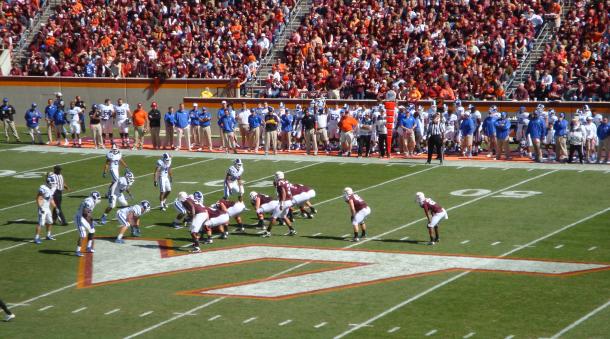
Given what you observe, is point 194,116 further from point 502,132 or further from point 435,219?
point 435,219

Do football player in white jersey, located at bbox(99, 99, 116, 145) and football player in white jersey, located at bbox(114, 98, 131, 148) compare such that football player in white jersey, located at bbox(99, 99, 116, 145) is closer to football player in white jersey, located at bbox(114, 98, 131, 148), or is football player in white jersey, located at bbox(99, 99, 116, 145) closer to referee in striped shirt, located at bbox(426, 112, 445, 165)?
football player in white jersey, located at bbox(114, 98, 131, 148)

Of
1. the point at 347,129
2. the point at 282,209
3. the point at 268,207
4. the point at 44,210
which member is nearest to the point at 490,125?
the point at 347,129

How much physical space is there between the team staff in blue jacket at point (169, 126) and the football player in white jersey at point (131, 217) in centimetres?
1403

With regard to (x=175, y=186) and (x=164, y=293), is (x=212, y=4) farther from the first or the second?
(x=164, y=293)

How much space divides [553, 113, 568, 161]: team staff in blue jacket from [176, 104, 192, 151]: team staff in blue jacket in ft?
43.4

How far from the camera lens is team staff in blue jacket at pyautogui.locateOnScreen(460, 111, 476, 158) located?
131 ft

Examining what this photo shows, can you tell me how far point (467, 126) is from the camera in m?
40.2

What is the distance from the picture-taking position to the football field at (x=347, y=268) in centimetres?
2181

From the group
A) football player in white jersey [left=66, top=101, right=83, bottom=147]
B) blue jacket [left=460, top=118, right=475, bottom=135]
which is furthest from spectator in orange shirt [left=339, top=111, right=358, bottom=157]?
football player in white jersey [left=66, top=101, right=83, bottom=147]

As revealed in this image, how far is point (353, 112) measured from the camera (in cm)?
4206

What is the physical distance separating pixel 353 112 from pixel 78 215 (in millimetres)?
16037

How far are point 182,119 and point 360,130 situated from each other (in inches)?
264

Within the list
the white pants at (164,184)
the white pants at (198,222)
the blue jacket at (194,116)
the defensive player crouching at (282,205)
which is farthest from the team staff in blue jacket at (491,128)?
the white pants at (198,222)

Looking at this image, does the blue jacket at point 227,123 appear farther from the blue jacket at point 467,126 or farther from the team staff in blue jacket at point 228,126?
the blue jacket at point 467,126
